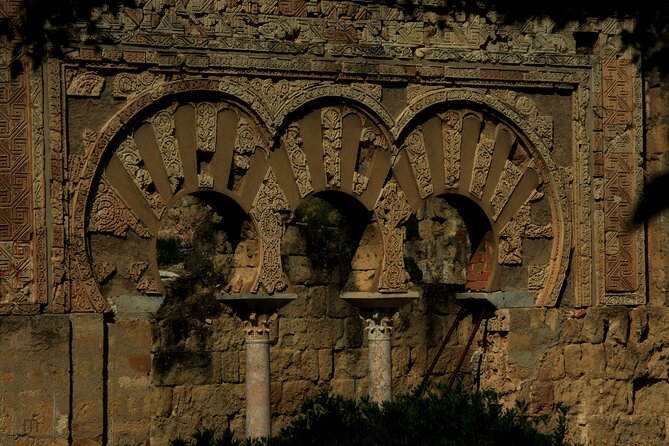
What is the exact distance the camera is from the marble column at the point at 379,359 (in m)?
13.1

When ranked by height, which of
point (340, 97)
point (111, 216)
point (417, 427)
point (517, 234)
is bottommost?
point (417, 427)

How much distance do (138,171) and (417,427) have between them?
10.8 feet

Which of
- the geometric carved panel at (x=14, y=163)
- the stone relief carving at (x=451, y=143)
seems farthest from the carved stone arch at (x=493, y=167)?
the geometric carved panel at (x=14, y=163)

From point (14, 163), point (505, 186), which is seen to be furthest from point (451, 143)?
point (14, 163)

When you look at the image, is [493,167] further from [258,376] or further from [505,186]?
[258,376]

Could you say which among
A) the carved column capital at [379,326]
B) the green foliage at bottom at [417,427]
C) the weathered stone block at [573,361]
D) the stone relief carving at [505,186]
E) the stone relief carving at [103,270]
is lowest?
the green foliage at bottom at [417,427]

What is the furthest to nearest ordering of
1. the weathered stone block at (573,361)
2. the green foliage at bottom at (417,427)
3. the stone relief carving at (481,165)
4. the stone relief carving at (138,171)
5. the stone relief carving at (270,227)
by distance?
the weathered stone block at (573,361) → the stone relief carving at (481,165) → the stone relief carving at (270,227) → the stone relief carving at (138,171) → the green foliage at bottom at (417,427)

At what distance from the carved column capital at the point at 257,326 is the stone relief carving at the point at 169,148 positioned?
50.8 inches

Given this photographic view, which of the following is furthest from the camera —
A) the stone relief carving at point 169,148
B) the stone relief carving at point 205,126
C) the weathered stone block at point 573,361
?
the weathered stone block at point 573,361

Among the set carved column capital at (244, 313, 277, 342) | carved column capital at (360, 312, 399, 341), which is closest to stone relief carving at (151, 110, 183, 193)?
carved column capital at (244, 313, 277, 342)

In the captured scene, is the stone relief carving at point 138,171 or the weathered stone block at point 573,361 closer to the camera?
the stone relief carving at point 138,171

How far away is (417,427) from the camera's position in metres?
10.7

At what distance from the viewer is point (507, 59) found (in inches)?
528

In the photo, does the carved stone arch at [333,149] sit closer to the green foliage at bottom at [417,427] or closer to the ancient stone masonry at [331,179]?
the ancient stone masonry at [331,179]
